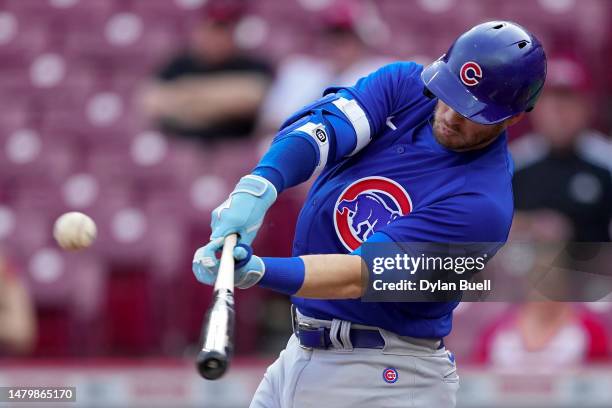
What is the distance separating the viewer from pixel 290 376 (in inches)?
124

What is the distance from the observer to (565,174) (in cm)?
548

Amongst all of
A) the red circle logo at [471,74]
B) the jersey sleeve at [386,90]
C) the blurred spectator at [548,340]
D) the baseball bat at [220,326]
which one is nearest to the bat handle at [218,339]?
the baseball bat at [220,326]

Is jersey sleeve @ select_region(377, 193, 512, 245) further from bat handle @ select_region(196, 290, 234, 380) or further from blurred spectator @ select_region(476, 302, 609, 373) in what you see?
blurred spectator @ select_region(476, 302, 609, 373)

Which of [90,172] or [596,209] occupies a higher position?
[90,172]

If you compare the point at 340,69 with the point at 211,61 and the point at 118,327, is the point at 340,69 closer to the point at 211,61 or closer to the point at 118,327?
the point at 211,61

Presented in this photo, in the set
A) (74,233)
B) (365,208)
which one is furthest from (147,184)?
(365,208)

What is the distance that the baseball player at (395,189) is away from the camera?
2961 millimetres

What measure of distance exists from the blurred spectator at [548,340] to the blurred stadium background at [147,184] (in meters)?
0.08

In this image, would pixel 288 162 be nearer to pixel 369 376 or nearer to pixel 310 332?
pixel 310 332

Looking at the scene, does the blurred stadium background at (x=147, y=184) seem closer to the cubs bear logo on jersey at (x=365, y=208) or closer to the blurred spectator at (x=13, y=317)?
the blurred spectator at (x=13, y=317)

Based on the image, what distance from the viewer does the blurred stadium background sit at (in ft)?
16.0

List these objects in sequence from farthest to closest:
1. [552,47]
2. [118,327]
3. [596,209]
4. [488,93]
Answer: [552,47] → [118,327] → [596,209] → [488,93]

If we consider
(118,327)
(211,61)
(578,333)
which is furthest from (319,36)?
(578,333)

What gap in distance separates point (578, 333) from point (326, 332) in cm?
203
